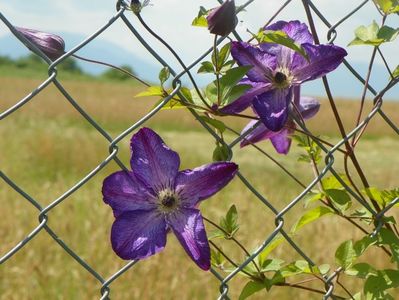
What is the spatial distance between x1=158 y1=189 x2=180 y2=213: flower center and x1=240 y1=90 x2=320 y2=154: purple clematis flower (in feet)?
0.47

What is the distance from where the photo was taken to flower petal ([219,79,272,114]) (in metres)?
0.84

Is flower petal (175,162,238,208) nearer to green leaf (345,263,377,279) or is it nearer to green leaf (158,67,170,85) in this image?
green leaf (158,67,170,85)

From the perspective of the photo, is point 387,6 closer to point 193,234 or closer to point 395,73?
point 395,73

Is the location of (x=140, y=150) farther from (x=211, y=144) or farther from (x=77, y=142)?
(x=211, y=144)

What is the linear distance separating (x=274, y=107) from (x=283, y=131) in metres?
0.15

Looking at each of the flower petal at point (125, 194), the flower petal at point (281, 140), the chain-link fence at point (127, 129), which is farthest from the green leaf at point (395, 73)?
the flower petal at point (125, 194)

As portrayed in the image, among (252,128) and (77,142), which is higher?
(252,128)

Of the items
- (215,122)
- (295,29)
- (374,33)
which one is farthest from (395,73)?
(215,122)

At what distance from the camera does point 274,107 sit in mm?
846

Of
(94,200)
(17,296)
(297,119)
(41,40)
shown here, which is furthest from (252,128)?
(94,200)

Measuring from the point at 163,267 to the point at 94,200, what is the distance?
1.64 meters

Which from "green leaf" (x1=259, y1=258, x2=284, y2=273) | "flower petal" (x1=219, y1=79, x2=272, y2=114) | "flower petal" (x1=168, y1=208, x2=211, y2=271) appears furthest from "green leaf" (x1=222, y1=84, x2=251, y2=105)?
"green leaf" (x1=259, y1=258, x2=284, y2=273)

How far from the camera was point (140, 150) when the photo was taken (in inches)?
31.8

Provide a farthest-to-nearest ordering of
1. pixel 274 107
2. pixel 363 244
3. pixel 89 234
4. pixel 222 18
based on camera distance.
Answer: pixel 89 234, pixel 363 244, pixel 274 107, pixel 222 18
